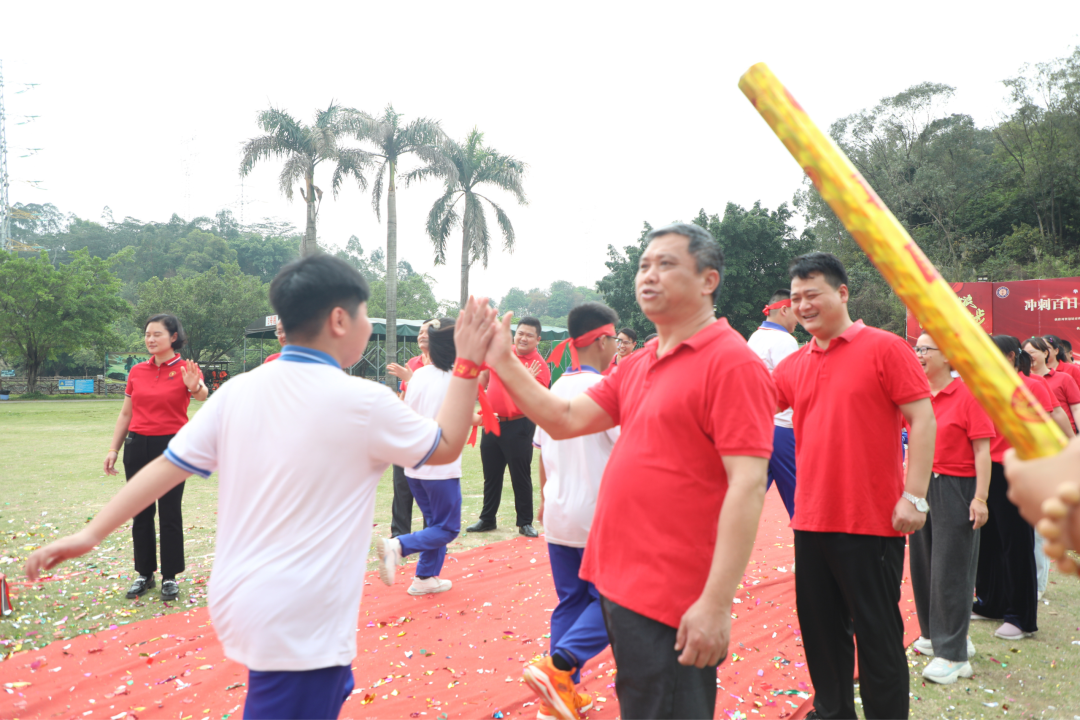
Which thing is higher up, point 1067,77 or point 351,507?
point 1067,77

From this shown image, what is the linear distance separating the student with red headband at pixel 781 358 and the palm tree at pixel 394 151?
20576 mm

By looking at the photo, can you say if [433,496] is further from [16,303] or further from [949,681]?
[16,303]

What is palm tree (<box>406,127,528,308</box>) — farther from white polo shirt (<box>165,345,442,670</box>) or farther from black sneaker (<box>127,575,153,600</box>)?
white polo shirt (<box>165,345,442,670</box>)

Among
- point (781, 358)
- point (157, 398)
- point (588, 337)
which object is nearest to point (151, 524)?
point (157, 398)

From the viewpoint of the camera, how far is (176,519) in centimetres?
541

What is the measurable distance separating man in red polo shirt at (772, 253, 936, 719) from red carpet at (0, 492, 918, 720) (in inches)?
26.4

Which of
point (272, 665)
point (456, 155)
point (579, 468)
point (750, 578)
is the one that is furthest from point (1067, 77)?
point (272, 665)

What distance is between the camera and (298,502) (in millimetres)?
1896

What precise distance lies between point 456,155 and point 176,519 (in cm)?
2321

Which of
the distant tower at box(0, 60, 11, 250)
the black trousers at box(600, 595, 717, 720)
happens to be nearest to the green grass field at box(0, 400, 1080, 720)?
the black trousers at box(600, 595, 717, 720)

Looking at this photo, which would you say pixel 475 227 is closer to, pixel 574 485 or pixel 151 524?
pixel 151 524

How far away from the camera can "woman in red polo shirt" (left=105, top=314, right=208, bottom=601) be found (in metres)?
5.35

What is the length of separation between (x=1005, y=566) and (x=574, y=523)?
333cm

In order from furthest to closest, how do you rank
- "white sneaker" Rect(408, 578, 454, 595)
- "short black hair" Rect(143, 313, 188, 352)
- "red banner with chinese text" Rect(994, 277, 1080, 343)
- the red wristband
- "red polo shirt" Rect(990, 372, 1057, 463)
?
1. "red banner with chinese text" Rect(994, 277, 1080, 343)
2. "short black hair" Rect(143, 313, 188, 352)
3. "white sneaker" Rect(408, 578, 454, 595)
4. "red polo shirt" Rect(990, 372, 1057, 463)
5. the red wristband
